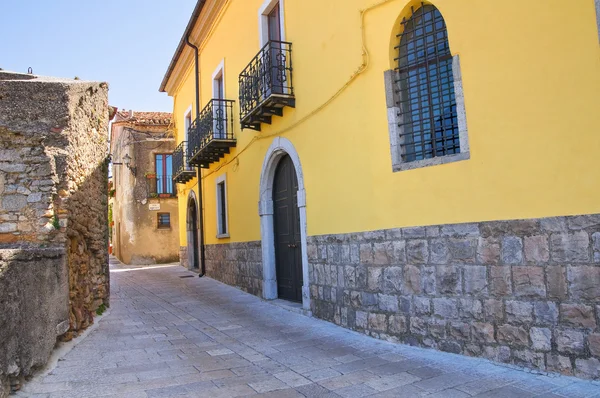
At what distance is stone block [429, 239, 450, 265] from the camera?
4832 mm

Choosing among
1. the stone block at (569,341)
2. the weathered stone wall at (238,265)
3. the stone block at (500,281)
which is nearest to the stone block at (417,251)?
the stone block at (500,281)

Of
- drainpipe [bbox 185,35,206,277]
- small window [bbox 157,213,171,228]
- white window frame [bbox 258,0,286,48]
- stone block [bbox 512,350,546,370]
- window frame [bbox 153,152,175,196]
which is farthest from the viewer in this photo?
window frame [bbox 153,152,175,196]

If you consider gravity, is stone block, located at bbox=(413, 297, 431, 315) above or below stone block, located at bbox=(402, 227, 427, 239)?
below

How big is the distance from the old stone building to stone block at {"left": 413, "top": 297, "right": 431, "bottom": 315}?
3760 millimetres

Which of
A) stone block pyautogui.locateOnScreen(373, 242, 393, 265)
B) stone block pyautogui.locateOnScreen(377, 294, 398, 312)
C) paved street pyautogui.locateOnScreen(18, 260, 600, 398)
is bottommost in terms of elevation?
paved street pyautogui.locateOnScreen(18, 260, 600, 398)

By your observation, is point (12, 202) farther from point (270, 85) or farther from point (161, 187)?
point (161, 187)

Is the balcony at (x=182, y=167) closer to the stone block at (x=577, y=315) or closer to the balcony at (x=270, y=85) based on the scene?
the balcony at (x=270, y=85)

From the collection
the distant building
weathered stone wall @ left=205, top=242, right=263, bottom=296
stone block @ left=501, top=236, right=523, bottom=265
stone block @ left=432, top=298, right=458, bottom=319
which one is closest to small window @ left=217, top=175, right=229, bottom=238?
weathered stone wall @ left=205, top=242, right=263, bottom=296

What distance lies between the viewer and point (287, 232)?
27.9 feet

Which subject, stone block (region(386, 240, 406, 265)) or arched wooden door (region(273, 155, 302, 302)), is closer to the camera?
stone block (region(386, 240, 406, 265))

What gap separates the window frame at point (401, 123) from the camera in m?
4.79

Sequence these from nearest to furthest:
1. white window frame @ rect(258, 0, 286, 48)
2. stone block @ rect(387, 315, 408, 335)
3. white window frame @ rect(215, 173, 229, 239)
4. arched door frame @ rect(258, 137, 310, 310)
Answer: stone block @ rect(387, 315, 408, 335)
arched door frame @ rect(258, 137, 310, 310)
white window frame @ rect(258, 0, 286, 48)
white window frame @ rect(215, 173, 229, 239)

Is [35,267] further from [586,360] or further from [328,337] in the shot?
[586,360]

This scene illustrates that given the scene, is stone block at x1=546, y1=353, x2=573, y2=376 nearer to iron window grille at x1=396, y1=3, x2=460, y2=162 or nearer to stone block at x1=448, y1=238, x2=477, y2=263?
stone block at x1=448, y1=238, x2=477, y2=263
